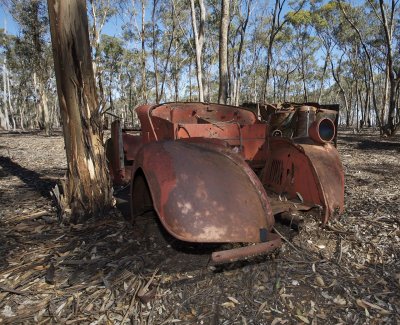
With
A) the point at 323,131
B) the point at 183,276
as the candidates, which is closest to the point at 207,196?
the point at 183,276

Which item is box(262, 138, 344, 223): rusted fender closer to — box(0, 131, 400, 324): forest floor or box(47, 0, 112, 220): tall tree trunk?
box(0, 131, 400, 324): forest floor

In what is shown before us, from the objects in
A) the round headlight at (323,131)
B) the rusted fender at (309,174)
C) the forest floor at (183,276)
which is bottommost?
the forest floor at (183,276)

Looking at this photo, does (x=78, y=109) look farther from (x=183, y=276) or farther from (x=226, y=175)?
(x=183, y=276)

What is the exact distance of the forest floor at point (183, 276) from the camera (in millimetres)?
2504

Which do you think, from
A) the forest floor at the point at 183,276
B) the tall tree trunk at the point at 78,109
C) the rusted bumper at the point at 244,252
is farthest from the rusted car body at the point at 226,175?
the tall tree trunk at the point at 78,109

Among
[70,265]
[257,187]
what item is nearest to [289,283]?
[257,187]

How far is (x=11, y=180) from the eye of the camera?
6.53 metres

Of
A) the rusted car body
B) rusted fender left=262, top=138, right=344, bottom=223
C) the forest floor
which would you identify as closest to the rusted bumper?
the rusted car body

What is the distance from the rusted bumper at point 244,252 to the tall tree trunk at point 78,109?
2.19 metres

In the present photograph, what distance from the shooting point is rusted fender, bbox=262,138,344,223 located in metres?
3.34

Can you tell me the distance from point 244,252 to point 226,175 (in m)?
0.60

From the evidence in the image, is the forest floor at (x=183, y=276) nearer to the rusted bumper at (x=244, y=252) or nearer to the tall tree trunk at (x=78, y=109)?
the tall tree trunk at (x=78, y=109)

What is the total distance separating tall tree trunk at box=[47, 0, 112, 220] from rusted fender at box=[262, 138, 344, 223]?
1967mm

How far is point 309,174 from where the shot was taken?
11.4 ft
